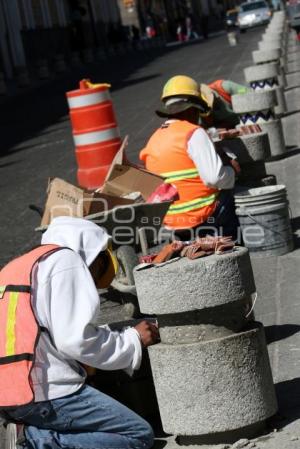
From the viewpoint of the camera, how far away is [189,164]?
9.27m

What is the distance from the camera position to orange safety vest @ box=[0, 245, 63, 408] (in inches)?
209

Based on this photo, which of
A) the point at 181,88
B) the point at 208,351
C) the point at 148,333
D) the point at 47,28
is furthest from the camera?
the point at 47,28

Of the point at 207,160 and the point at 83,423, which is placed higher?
the point at 207,160

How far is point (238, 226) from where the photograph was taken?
992 centimetres

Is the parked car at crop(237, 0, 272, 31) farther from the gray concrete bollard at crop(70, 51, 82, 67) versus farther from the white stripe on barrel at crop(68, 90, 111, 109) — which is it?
the white stripe on barrel at crop(68, 90, 111, 109)

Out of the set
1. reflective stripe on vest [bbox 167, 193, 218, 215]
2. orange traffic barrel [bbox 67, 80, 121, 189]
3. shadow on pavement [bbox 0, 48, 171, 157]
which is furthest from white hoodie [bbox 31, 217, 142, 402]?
shadow on pavement [bbox 0, 48, 171, 157]

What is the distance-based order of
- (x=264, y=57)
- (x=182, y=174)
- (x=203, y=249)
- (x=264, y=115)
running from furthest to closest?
(x=264, y=57), (x=264, y=115), (x=182, y=174), (x=203, y=249)

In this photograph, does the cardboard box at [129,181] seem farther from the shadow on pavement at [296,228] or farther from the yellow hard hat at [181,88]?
the shadow on pavement at [296,228]

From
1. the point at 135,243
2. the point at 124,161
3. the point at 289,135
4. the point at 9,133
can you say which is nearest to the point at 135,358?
the point at 135,243

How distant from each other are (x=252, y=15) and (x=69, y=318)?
223 ft

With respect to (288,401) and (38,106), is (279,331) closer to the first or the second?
(288,401)

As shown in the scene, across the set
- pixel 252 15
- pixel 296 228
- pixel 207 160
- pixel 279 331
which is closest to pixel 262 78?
pixel 296 228

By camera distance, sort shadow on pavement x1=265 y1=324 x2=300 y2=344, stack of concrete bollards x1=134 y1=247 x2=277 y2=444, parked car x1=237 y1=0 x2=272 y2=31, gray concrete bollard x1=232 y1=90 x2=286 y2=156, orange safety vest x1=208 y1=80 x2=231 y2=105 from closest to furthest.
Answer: stack of concrete bollards x1=134 y1=247 x2=277 y2=444 → shadow on pavement x1=265 y1=324 x2=300 y2=344 → orange safety vest x1=208 y1=80 x2=231 y2=105 → gray concrete bollard x1=232 y1=90 x2=286 y2=156 → parked car x1=237 y1=0 x2=272 y2=31

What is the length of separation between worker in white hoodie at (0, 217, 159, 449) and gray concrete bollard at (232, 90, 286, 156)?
29.5ft
